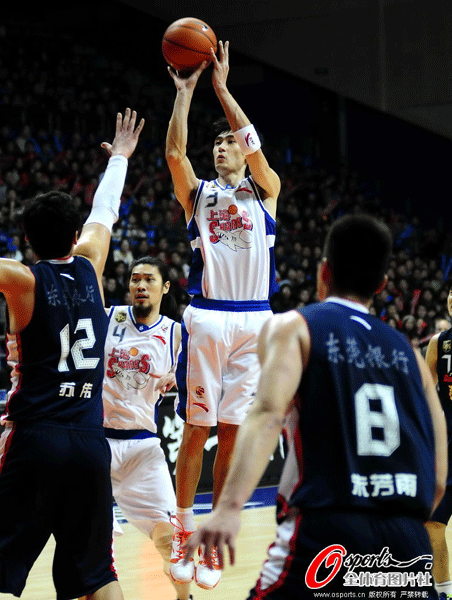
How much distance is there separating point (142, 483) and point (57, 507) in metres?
2.10

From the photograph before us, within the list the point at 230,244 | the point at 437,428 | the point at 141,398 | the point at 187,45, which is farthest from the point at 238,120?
the point at 437,428

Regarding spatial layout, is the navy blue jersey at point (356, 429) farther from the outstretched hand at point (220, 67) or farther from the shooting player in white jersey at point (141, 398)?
the shooting player in white jersey at point (141, 398)

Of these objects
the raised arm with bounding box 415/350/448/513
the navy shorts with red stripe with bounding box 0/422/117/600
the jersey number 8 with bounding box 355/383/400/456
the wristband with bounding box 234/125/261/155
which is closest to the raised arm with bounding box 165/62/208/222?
the wristband with bounding box 234/125/261/155

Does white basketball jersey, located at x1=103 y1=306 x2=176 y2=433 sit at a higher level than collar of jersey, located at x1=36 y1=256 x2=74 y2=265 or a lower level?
lower

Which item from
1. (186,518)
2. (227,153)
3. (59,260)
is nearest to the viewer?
(59,260)

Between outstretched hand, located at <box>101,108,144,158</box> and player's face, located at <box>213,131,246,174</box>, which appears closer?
outstretched hand, located at <box>101,108,144,158</box>

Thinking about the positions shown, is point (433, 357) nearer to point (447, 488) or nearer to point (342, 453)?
point (447, 488)

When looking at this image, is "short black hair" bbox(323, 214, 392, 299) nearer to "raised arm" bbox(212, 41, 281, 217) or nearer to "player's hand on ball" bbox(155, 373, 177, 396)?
"raised arm" bbox(212, 41, 281, 217)

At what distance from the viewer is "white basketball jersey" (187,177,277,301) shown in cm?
524

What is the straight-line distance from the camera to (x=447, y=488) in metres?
5.16

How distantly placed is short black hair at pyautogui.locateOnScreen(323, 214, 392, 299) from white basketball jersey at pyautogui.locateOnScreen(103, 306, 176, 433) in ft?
11.4

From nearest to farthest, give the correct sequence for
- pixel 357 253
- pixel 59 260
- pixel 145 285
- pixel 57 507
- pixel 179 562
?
pixel 357 253 → pixel 57 507 → pixel 59 260 → pixel 179 562 → pixel 145 285

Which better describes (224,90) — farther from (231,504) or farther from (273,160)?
(273,160)
